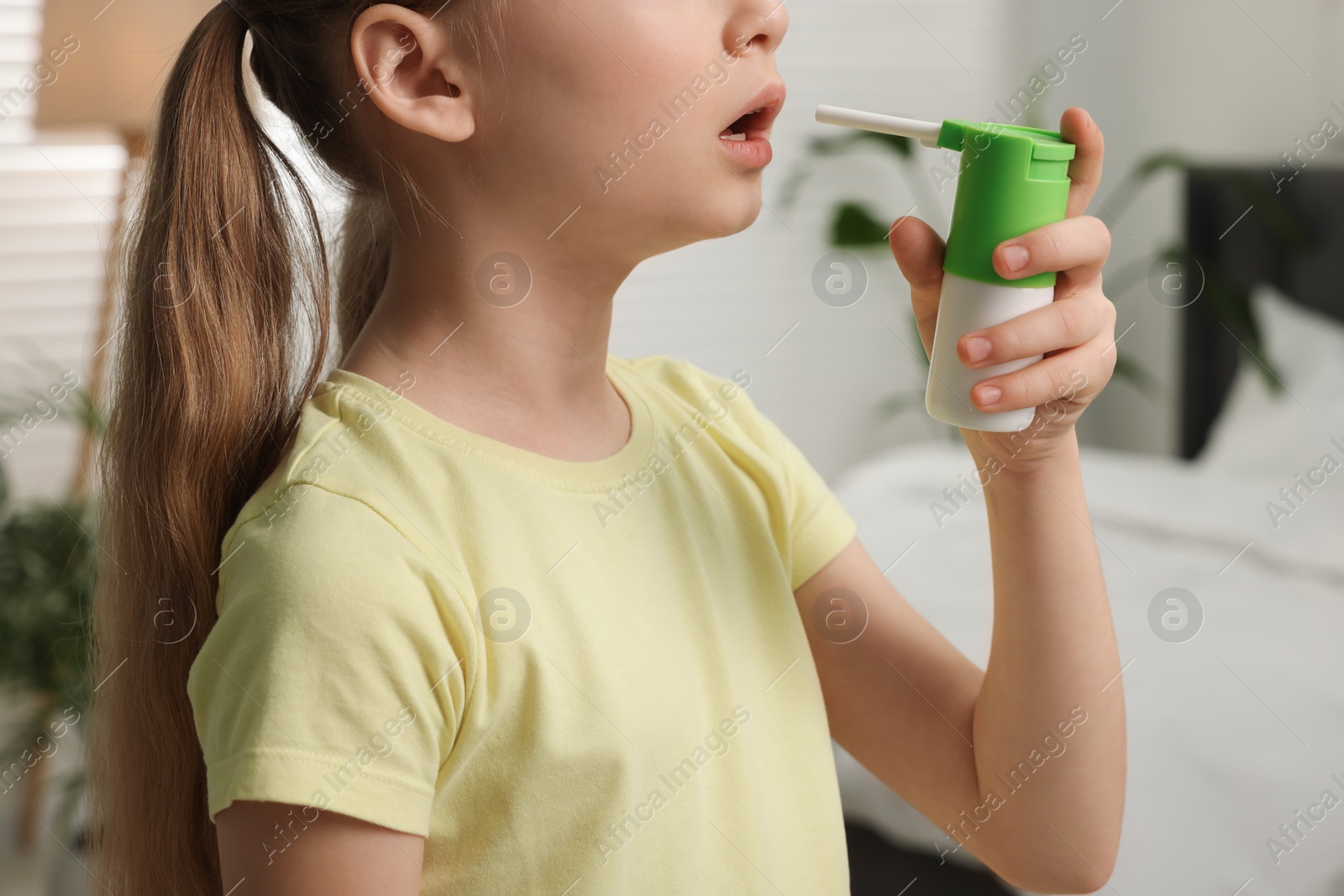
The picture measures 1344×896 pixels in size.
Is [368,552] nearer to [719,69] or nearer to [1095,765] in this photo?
[719,69]

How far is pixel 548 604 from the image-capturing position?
1.89ft

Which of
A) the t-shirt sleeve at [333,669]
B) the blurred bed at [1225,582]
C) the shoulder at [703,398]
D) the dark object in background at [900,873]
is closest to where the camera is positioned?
the t-shirt sleeve at [333,669]

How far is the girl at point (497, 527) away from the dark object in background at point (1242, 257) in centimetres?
220

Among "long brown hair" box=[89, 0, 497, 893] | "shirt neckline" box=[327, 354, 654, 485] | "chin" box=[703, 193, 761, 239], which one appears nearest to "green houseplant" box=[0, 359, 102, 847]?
"long brown hair" box=[89, 0, 497, 893]

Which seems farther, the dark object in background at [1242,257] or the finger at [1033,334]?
the dark object in background at [1242,257]

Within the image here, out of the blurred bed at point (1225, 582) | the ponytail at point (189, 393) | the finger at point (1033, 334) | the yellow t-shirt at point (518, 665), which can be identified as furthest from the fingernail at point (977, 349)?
the blurred bed at point (1225, 582)

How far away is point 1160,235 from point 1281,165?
0.43 metres

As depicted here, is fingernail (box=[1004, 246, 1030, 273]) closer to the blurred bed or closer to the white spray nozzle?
the white spray nozzle

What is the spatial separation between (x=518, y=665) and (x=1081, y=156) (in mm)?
382

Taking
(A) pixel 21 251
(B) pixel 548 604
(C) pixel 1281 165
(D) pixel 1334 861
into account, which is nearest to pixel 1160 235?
(C) pixel 1281 165

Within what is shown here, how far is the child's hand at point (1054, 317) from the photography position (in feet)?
1.80

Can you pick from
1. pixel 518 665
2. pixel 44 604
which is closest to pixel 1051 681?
pixel 518 665

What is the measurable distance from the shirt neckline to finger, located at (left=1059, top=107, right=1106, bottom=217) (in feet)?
0.92

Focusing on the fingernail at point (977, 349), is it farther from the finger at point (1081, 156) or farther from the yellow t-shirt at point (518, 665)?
the yellow t-shirt at point (518, 665)
